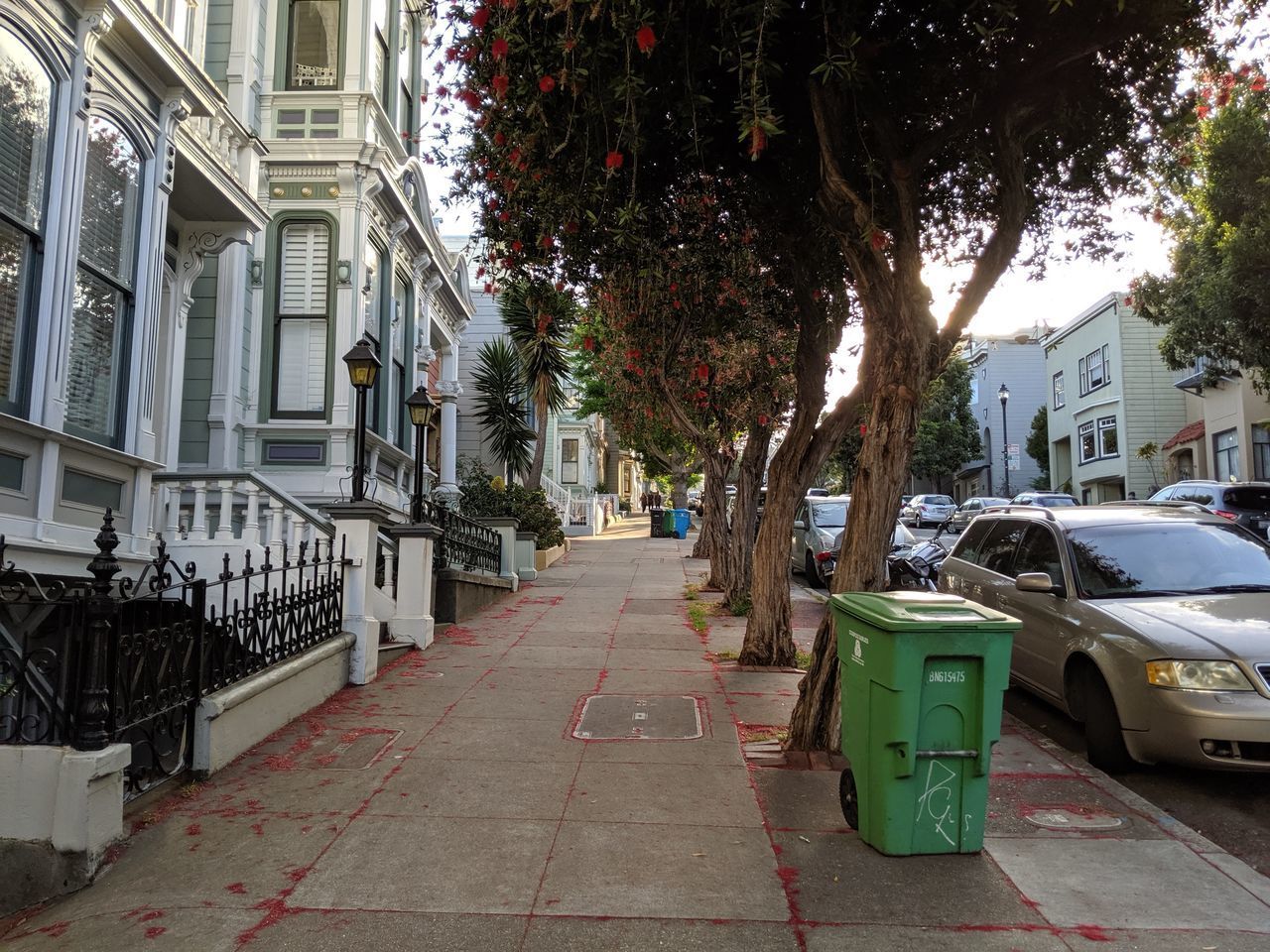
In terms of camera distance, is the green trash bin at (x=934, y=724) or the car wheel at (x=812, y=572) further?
the car wheel at (x=812, y=572)

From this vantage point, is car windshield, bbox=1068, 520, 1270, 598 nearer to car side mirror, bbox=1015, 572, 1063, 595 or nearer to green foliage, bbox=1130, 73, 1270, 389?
car side mirror, bbox=1015, 572, 1063, 595

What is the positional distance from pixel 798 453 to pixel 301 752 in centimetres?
477

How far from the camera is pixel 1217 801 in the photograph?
515 cm

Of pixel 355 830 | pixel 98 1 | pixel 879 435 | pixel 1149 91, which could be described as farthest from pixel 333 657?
pixel 1149 91

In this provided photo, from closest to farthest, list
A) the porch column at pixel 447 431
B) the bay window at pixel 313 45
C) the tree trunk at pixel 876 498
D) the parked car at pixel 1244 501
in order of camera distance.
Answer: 1. the tree trunk at pixel 876 498
2. the bay window at pixel 313 45
3. the parked car at pixel 1244 501
4. the porch column at pixel 447 431

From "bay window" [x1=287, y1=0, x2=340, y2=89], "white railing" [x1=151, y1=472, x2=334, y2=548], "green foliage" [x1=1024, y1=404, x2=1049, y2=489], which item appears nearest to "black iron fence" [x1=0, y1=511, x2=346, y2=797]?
"white railing" [x1=151, y1=472, x2=334, y2=548]

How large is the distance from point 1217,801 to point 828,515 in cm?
1231

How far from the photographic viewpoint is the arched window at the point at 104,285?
23.9 ft

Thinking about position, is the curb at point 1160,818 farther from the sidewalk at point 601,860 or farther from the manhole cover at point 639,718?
the manhole cover at point 639,718

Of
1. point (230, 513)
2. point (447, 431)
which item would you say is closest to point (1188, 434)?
point (447, 431)

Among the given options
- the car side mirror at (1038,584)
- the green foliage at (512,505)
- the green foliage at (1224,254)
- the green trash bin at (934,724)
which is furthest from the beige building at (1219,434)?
the green trash bin at (934,724)

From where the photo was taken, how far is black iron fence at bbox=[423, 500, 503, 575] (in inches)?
432

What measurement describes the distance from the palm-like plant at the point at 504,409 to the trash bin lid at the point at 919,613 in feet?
58.2

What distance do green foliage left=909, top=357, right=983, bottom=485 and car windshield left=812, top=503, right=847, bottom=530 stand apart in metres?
34.1
